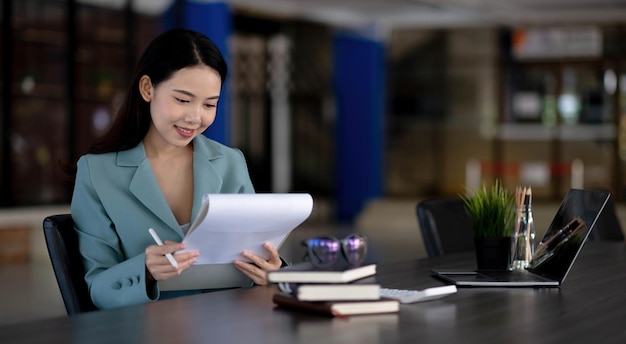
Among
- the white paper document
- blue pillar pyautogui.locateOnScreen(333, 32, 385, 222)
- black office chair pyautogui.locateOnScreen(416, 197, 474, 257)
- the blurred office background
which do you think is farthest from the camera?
blue pillar pyautogui.locateOnScreen(333, 32, 385, 222)

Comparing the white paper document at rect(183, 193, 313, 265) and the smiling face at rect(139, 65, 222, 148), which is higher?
the smiling face at rect(139, 65, 222, 148)

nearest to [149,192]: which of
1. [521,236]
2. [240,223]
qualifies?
[240,223]

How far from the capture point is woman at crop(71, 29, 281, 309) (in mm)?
2234

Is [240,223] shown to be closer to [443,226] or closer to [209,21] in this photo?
[443,226]

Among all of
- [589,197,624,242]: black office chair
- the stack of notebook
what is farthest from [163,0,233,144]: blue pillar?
the stack of notebook

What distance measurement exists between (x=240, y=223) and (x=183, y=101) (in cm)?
40

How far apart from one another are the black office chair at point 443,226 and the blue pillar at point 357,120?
12040mm

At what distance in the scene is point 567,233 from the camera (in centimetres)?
246

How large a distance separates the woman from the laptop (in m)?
0.52

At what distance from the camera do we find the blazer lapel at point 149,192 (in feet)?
7.68

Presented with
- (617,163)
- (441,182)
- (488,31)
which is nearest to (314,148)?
(441,182)

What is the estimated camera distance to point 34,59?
1066 cm

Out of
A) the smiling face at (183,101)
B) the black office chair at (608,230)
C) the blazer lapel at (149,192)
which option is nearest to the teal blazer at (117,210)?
the blazer lapel at (149,192)

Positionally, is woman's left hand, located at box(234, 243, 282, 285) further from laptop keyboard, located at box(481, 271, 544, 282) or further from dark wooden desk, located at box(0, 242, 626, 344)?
laptop keyboard, located at box(481, 271, 544, 282)
